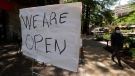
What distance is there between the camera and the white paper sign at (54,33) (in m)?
3.48

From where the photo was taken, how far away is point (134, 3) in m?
12.0

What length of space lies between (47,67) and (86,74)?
155 cm

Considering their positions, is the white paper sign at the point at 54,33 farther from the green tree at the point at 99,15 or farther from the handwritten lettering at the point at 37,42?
the green tree at the point at 99,15

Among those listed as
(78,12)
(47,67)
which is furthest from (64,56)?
(47,67)

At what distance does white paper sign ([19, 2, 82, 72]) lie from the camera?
3.48m

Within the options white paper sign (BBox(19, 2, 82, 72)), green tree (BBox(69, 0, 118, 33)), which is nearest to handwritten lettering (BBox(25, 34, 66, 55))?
white paper sign (BBox(19, 2, 82, 72))

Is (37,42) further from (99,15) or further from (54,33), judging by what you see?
(99,15)

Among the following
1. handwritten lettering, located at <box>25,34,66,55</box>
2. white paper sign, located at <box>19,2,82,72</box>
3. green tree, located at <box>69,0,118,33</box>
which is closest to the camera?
white paper sign, located at <box>19,2,82,72</box>

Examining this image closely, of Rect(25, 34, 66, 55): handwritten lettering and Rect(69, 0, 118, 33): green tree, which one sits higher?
Rect(69, 0, 118, 33): green tree

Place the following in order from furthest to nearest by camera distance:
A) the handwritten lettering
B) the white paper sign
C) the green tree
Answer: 1. the green tree
2. the handwritten lettering
3. the white paper sign

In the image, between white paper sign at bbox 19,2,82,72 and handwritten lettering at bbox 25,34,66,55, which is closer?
white paper sign at bbox 19,2,82,72

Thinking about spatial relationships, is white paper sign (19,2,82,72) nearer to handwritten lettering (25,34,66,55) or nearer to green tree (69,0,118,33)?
handwritten lettering (25,34,66,55)

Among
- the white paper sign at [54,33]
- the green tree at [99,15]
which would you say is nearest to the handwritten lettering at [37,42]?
the white paper sign at [54,33]

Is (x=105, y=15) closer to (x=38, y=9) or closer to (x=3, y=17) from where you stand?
(x=3, y=17)
